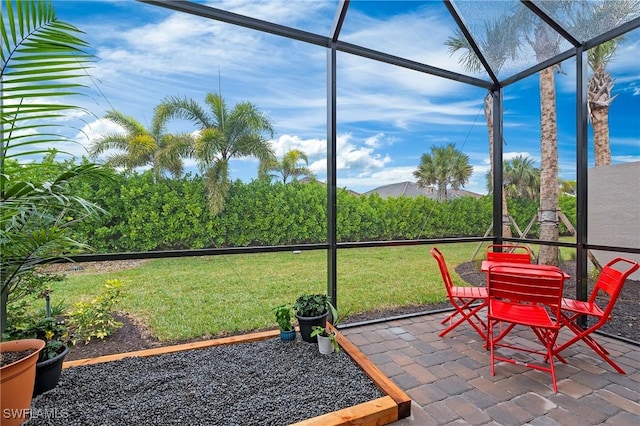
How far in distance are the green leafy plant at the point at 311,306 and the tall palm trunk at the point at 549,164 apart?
3202 mm

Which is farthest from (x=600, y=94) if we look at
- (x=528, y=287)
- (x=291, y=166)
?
(x=291, y=166)

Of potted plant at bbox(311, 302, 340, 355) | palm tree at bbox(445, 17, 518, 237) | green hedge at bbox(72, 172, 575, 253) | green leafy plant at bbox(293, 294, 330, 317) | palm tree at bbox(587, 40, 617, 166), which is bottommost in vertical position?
potted plant at bbox(311, 302, 340, 355)

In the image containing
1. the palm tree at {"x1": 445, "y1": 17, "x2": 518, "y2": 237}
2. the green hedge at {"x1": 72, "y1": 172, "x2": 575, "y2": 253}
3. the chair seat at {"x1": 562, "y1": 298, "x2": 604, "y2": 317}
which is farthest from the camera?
the green hedge at {"x1": 72, "y1": 172, "x2": 575, "y2": 253}

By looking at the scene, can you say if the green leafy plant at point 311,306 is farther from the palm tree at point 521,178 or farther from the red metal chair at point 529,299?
the palm tree at point 521,178

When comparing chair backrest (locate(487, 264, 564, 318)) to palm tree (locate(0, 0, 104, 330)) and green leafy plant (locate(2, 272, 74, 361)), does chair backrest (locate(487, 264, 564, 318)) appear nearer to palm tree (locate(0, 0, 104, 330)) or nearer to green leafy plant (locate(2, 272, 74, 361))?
palm tree (locate(0, 0, 104, 330))

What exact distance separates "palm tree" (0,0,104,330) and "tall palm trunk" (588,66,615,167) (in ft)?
15.0

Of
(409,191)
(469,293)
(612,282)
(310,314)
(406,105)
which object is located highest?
(406,105)

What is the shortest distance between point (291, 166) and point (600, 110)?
379cm

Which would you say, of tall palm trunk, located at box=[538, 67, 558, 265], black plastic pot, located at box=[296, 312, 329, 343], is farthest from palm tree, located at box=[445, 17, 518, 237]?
black plastic pot, located at box=[296, 312, 329, 343]

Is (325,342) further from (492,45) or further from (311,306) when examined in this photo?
(492,45)

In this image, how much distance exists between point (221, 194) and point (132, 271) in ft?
4.83

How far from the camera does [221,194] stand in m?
4.37

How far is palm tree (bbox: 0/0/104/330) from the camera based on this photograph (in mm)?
1356

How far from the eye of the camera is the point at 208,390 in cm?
202
